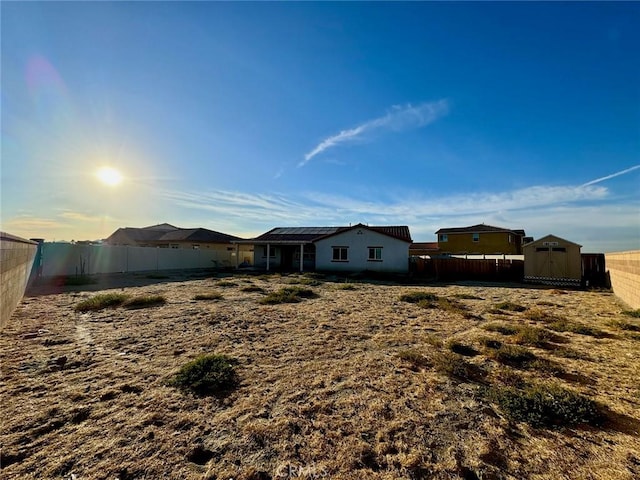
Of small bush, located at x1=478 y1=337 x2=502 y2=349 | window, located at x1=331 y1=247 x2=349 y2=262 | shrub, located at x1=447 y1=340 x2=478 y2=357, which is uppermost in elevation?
window, located at x1=331 y1=247 x2=349 y2=262

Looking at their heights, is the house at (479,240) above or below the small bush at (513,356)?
above

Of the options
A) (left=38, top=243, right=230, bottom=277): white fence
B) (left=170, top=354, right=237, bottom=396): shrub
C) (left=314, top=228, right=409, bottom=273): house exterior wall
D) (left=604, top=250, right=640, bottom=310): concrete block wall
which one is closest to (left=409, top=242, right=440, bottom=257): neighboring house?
(left=314, top=228, right=409, bottom=273): house exterior wall

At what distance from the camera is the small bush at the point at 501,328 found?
6780 millimetres

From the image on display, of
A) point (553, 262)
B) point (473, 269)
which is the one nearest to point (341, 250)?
point (473, 269)

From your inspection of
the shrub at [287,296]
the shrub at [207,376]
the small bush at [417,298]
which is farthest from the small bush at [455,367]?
the shrub at [287,296]

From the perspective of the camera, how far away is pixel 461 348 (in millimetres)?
5613

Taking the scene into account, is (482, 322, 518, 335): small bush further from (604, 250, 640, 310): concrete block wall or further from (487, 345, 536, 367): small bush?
(604, 250, 640, 310): concrete block wall

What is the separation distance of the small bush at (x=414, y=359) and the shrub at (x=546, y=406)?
42.9 inches

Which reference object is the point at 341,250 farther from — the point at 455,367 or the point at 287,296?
the point at 455,367

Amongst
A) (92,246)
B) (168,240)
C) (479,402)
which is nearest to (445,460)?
(479,402)

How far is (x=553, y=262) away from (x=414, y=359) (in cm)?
1720

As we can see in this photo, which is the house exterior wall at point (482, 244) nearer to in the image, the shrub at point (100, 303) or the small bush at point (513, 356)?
the small bush at point (513, 356)

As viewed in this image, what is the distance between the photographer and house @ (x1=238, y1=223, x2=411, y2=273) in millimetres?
22828

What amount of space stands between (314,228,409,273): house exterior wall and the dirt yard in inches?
597
